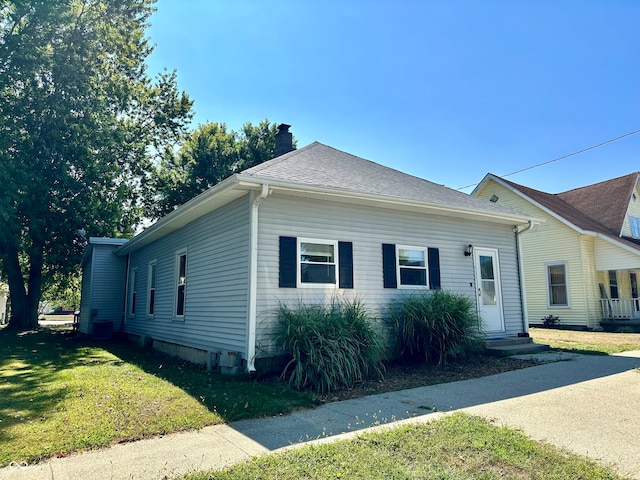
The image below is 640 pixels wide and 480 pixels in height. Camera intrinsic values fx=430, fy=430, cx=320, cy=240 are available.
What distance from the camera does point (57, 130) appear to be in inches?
665

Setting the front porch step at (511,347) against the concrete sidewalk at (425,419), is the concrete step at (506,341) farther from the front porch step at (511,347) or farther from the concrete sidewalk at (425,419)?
the concrete sidewalk at (425,419)

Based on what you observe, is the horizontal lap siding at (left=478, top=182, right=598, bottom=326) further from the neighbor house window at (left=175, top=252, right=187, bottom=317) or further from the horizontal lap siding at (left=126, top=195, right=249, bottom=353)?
the neighbor house window at (left=175, top=252, right=187, bottom=317)

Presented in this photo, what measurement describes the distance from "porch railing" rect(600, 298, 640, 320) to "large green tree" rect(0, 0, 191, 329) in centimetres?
2012

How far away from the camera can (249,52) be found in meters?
10.7

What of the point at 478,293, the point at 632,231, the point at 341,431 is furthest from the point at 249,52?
the point at 632,231

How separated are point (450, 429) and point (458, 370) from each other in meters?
3.64

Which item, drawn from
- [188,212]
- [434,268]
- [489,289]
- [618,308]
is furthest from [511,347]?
[618,308]

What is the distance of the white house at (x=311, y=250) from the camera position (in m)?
7.19

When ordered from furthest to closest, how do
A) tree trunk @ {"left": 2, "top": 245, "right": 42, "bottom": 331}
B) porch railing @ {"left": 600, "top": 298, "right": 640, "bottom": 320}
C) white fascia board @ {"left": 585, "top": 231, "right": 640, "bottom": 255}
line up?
tree trunk @ {"left": 2, "top": 245, "right": 42, "bottom": 331} < porch railing @ {"left": 600, "top": 298, "right": 640, "bottom": 320} < white fascia board @ {"left": 585, "top": 231, "right": 640, "bottom": 255}

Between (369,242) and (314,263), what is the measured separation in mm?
1315

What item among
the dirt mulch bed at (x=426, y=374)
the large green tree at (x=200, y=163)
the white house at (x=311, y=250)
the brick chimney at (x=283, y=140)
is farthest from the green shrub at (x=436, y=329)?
the large green tree at (x=200, y=163)

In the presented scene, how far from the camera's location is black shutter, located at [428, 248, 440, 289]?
30.0ft

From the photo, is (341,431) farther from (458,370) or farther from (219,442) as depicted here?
(458,370)

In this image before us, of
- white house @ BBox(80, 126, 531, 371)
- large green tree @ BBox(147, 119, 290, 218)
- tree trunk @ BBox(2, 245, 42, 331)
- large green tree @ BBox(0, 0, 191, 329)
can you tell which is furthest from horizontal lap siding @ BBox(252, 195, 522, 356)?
large green tree @ BBox(147, 119, 290, 218)
